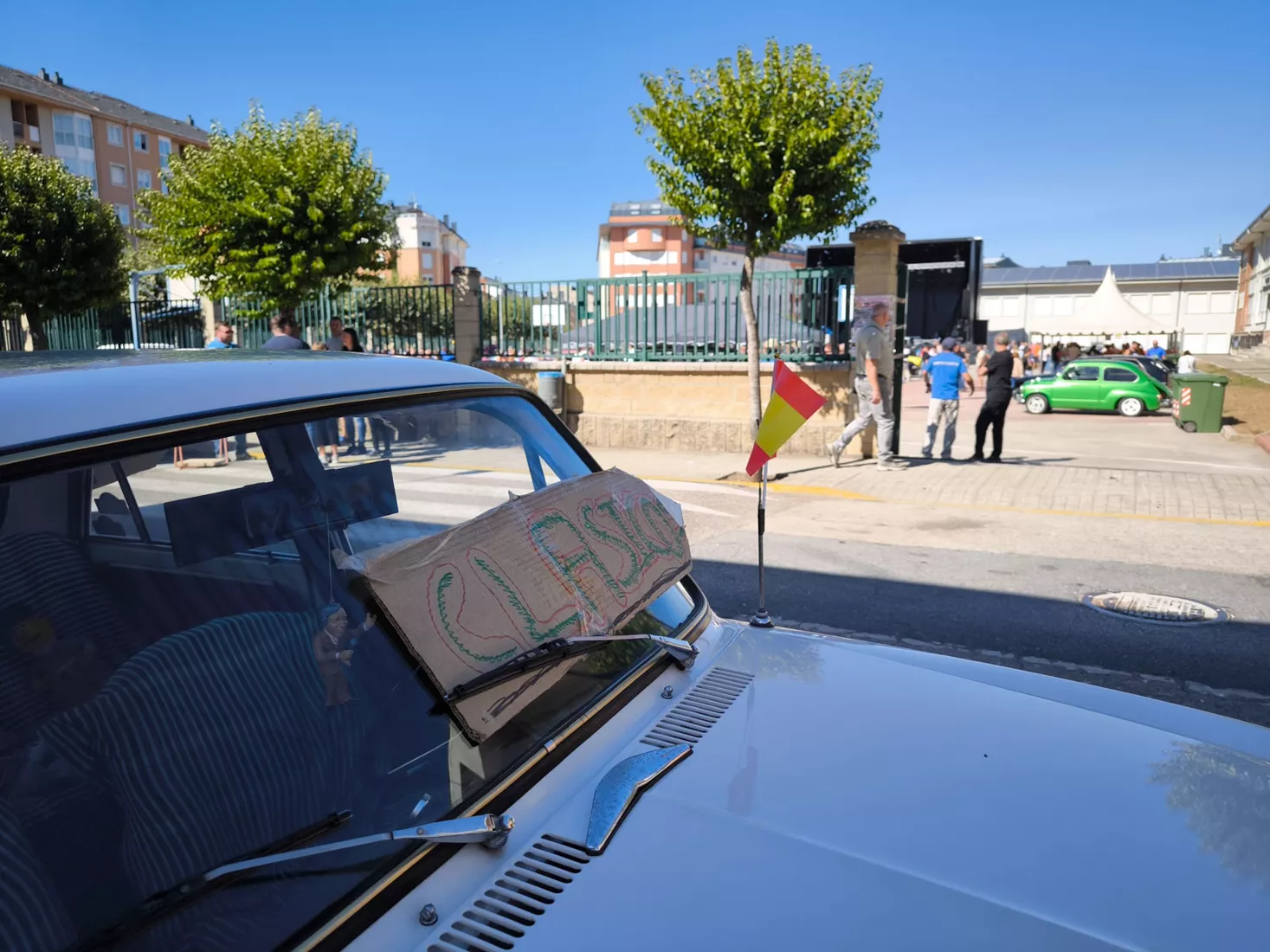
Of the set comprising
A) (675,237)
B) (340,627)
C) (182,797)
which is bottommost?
(182,797)

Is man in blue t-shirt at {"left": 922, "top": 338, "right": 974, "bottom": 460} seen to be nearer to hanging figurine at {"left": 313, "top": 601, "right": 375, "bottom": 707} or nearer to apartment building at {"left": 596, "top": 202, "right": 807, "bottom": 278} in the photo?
hanging figurine at {"left": 313, "top": 601, "right": 375, "bottom": 707}

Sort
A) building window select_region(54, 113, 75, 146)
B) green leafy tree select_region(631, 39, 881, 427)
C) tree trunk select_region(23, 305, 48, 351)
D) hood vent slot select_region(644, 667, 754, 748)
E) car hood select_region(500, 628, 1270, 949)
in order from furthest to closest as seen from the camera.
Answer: building window select_region(54, 113, 75, 146) → tree trunk select_region(23, 305, 48, 351) → green leafy tree select_region(631, 39, 881, 427) → hood vent slot select_region(644, 667, 754, 748) → car hood select_region(500, 628, 1270, 949)

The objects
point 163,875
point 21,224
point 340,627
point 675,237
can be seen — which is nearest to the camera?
point 163,875

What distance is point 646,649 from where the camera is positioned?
2074 millimetres

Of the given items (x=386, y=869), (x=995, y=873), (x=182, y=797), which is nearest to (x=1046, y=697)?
(x=995, y=873)

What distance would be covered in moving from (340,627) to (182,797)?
40 centimetres

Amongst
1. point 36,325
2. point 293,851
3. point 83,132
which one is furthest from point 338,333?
point 83,132

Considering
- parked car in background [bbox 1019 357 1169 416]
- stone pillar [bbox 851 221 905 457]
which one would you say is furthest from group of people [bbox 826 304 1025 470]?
parked car in background [bbox 1019 357 1169 416]

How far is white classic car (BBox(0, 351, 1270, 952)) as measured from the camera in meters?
1.24

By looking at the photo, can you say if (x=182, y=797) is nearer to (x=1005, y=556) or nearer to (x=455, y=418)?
(x=455, y=418)

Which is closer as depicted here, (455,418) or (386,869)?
(386,869)

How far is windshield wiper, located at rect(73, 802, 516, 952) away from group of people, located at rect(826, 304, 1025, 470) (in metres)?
10.7

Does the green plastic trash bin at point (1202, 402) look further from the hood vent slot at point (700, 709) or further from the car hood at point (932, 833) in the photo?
the hood vent slot at point (700, 709)

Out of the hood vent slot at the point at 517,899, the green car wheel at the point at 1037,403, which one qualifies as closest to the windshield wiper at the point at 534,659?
the hood vent slot at the point at 517,899
